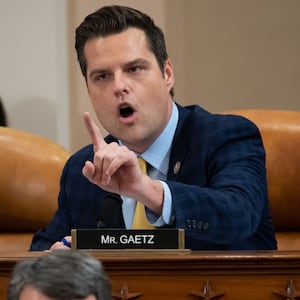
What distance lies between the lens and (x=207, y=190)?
2.19 metres

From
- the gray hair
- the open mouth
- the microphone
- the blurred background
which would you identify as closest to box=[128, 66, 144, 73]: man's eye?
the open mouth

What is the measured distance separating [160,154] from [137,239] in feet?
1.89

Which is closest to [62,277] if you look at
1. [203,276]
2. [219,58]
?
[203,276]

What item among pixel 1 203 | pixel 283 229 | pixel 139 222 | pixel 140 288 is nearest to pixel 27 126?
pixel 1 203

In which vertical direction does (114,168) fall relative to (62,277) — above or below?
above

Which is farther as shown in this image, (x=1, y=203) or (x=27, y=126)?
(x=27, y=126)

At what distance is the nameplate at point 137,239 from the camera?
1891mm

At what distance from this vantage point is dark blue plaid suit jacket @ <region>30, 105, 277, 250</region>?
7.09 feet

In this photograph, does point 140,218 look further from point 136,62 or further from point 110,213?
point 136,62

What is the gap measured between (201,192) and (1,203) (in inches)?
40.1

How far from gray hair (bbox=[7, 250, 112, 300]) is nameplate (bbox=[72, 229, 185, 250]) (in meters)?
0.81

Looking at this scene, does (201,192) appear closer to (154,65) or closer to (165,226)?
(165,226)

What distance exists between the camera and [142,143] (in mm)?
2416

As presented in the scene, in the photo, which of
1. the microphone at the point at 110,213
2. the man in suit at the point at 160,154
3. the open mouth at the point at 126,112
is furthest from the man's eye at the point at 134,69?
the microphone at the point at 110,213
